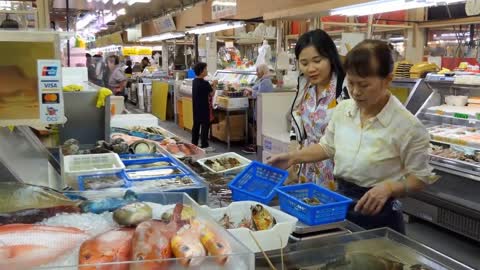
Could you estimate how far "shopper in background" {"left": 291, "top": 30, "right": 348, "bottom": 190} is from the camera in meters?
2.82

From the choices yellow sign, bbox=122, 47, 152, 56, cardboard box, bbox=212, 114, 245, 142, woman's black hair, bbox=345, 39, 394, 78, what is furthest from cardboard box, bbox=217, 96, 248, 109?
yellow sign, bbox=122, 47, 152, 56

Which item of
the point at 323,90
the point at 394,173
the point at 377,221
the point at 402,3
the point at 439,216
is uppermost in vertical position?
the point at 402,3

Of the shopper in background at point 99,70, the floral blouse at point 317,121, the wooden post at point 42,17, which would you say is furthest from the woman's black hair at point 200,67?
the floral blouse at point 317,121

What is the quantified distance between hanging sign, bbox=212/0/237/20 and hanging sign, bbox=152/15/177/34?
4771 mm

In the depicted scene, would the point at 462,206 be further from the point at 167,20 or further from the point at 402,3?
the point at 167,20

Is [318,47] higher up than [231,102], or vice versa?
[318,47]

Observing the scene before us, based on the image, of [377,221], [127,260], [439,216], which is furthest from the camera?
[439,216]

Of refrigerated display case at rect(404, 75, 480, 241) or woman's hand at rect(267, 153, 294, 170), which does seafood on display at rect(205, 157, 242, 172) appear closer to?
woman's hand at rect(267, 153, 294, 170)

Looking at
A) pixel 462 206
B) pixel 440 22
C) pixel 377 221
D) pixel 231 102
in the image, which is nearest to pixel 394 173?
pixel 377 221

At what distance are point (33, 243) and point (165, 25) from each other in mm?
14982

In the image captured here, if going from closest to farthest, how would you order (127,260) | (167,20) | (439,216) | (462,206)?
(127,260) → (462,206) → (439,216) → (167,20)

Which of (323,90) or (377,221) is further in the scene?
(323,90)

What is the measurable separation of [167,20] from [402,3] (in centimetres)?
1144

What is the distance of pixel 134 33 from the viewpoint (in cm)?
2102
